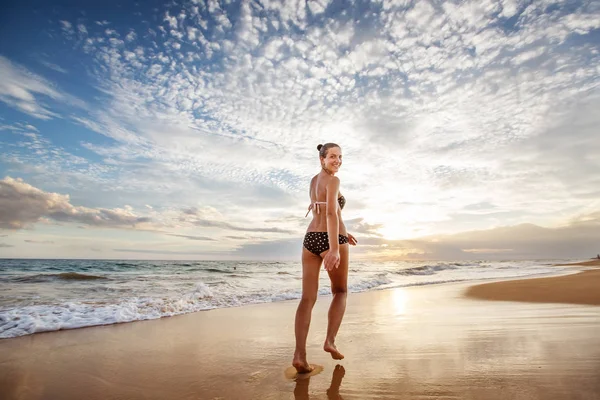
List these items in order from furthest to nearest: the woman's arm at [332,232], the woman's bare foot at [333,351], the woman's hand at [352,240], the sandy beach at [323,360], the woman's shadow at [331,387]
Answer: the woman's hand at [352,240] < the woman's bare foot at [333,351] < the woman's arm at [332,232] < the sandy beach at [323,360] < the woman's shadow at [331,387]

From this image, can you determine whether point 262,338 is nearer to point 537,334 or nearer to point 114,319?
point 114,319

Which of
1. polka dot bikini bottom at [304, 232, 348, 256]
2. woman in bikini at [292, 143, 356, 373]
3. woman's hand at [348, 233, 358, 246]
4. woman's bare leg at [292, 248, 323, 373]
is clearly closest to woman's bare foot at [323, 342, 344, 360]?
woman in bikini at [292, 143, 356, 373]

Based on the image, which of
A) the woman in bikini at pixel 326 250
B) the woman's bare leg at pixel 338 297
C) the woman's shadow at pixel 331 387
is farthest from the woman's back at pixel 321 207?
the woman's shadow at pixel 331 387

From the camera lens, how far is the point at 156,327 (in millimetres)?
5910

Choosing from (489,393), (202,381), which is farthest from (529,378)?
(202,381)

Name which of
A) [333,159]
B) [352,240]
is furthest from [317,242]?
[333,159]

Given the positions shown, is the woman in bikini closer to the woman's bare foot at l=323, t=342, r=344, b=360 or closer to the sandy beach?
the woman's bare foot at l=323, t=342, r=344, b=360

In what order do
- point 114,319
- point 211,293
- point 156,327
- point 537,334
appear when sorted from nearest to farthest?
point 537,334 < point 156,327 < point 114,319 < point 211,293

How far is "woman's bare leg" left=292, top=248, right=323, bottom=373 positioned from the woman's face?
0.95 m

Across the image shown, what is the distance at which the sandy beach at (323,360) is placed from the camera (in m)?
2.89

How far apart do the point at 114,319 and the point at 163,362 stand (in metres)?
3.17

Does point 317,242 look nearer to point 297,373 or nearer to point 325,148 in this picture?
point 325,148

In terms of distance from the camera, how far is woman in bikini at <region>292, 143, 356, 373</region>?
11.1ft

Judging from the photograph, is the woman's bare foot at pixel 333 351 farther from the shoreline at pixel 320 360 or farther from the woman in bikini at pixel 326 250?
the shoreline at pixel 320 360
